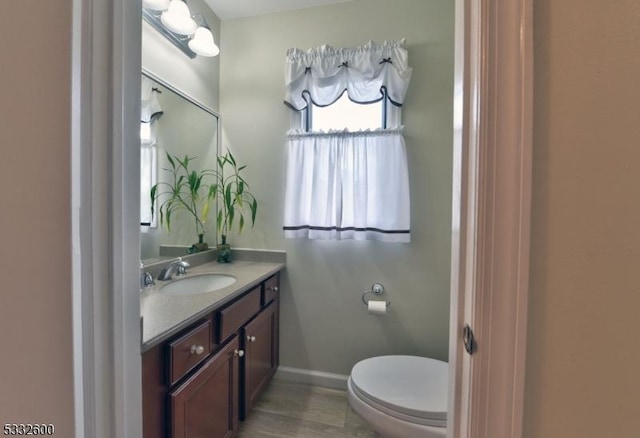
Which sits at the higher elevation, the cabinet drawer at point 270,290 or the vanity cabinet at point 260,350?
the cabinet drawer at point 270,290

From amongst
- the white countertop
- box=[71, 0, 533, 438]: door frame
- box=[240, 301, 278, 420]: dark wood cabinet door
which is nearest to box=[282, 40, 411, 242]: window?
the white countertop

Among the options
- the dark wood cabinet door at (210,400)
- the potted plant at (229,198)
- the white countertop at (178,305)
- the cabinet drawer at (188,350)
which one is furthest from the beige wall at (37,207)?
the potted plant at (229,198)

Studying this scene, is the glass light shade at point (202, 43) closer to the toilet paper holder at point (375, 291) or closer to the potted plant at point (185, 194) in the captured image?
the potted plant at point (185, 194)

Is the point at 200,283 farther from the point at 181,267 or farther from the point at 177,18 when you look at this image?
the point at 177,18

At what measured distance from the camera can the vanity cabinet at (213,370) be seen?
34.5 inches

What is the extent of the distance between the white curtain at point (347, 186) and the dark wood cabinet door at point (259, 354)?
553 millimetres

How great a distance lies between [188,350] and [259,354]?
71 cm

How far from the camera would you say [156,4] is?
137 cm

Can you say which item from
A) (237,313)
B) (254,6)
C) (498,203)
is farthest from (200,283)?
(254,6)

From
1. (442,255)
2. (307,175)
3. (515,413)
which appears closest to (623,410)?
(515,413)

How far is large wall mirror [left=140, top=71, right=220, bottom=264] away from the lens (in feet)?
4.88

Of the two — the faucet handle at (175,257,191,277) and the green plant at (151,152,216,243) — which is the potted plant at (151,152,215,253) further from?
the faucet handle at (175,257,191,277)

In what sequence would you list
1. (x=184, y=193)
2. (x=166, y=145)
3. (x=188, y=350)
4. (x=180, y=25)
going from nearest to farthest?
(x=188, y=350) → (x=180, y=25) → (x=166, y=145) → (x=184, y=193)

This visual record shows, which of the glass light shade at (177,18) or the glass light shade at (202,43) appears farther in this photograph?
the glass light shade at (202,43)
